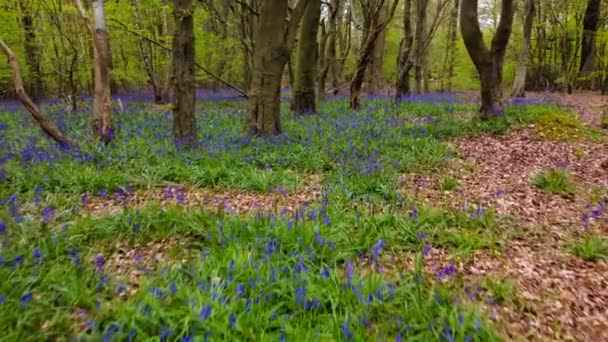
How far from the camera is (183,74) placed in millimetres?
6770

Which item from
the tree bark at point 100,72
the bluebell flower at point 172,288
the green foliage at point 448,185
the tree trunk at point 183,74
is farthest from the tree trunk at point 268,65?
the bluebell flower at point 172,288

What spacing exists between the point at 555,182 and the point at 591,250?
207 centimetres

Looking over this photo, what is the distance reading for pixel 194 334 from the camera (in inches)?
86.4

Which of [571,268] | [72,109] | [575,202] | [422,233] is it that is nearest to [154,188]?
[422,233]

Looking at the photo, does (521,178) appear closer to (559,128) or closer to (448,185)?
(448,185)

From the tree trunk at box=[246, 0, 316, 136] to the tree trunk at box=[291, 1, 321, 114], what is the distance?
3.30 meters

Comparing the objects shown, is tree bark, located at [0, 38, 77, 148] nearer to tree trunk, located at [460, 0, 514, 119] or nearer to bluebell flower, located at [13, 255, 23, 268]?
bluebell flower, located at [13, 255, 23, 268]

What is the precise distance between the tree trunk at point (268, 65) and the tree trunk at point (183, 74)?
4.83 ft

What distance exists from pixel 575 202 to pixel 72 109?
15764 mm

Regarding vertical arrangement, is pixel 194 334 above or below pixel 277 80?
below

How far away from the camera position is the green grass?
5.10 m

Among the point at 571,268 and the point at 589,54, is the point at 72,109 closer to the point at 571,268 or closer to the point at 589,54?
the point at 571,268

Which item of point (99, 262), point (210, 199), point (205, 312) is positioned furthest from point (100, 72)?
point (205, 312)

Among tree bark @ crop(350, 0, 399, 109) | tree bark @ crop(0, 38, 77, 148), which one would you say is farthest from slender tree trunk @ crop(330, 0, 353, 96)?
tree bark @ crop(0, 38, 77, 148)
